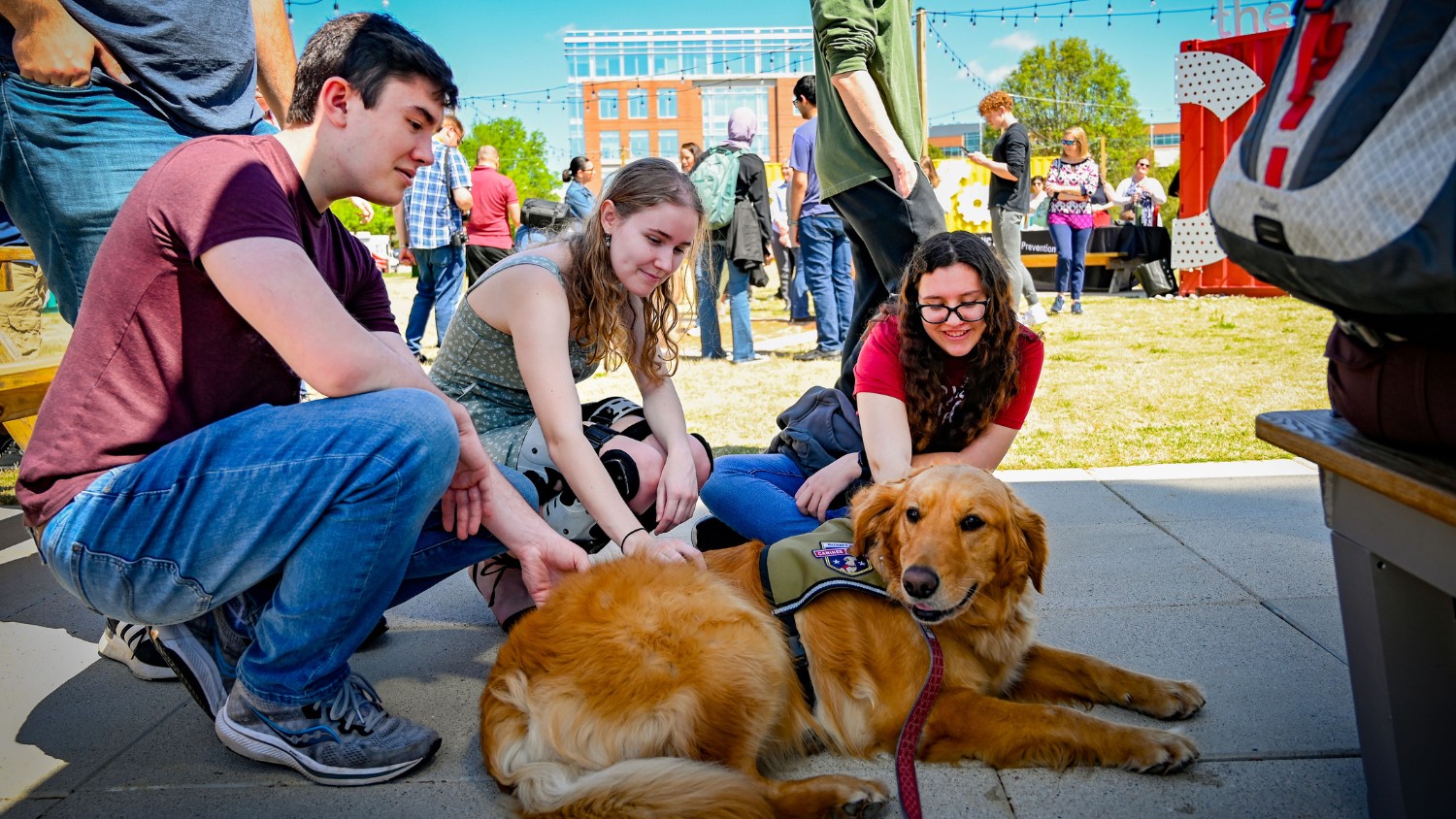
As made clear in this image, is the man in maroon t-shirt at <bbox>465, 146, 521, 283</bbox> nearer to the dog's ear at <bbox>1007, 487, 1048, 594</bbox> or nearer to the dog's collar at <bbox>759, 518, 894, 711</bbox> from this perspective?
the dog's collar at <bbox>759, 518, 894, 711</bbox>

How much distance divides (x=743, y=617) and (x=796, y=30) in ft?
243

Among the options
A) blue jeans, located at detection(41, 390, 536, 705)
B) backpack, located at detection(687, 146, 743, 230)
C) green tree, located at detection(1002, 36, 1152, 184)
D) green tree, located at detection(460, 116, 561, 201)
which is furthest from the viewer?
green tree, located at detection(460, 116, 561, 201)

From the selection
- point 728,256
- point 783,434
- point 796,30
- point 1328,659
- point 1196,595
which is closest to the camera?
point 1328,659

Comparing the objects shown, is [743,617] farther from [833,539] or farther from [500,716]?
[500,716]

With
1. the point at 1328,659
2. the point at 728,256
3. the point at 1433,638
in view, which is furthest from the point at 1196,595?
the point at 728,256

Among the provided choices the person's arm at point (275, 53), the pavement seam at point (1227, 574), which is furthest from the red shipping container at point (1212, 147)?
the person's arm at point (275, 53)

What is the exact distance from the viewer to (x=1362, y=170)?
115cm

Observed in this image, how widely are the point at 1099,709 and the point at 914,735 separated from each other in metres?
0.58

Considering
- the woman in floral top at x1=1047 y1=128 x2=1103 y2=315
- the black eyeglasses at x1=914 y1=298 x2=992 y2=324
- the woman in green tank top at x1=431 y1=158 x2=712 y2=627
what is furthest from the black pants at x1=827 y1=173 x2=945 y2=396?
the woman in floral top at x1=1047 y1=128 x2=1103 y2=315

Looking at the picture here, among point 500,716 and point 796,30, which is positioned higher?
point 796,30

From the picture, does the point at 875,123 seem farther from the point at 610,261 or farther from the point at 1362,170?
the point at 1362,170

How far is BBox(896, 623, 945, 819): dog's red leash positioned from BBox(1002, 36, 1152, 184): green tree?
3867cm

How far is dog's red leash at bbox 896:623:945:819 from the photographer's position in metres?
1.96

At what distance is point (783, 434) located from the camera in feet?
11.5
